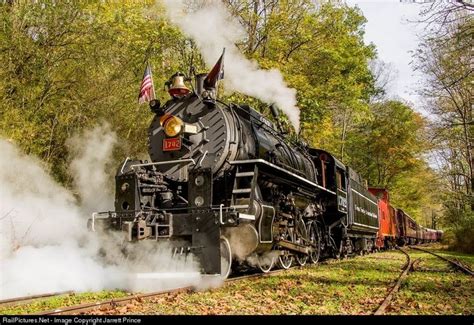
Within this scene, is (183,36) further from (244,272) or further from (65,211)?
(244,272)

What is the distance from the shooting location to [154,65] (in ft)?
53.8

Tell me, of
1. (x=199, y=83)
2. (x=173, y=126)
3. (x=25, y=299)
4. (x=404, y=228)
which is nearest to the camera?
(x=25, y=299)

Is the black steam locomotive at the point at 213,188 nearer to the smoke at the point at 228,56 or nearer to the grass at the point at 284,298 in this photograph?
the grass at the point at 284,298

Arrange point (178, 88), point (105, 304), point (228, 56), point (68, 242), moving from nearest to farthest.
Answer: point (105, 304) → point (178, 88) → point (68, 242) → point (228, 56)

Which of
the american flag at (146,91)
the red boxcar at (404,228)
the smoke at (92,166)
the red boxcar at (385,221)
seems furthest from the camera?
the red boxcar at (404,228)

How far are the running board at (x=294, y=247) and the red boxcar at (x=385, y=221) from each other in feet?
35.7

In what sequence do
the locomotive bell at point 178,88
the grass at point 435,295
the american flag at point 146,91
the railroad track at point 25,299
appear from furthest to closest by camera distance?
the american flag at point 146,91 < the locomotive bell at point 178,88 < the railroad track at point 25,299 < the grass at point 435,295

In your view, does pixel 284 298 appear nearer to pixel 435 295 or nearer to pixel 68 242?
pixel 435 295

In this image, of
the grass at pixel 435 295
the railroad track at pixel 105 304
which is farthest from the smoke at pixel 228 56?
the railroad track at pixel 105 304

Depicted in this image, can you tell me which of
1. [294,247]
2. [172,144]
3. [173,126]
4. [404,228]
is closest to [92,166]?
[172,144]

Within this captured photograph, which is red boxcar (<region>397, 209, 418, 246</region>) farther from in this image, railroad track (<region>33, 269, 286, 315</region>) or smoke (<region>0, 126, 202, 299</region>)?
railroad track (<region>33, 269, 286, 315</region>)

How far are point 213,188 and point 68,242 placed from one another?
433cm

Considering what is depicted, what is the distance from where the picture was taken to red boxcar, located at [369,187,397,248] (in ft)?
71.6

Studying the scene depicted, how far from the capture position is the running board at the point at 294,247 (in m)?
9.55
